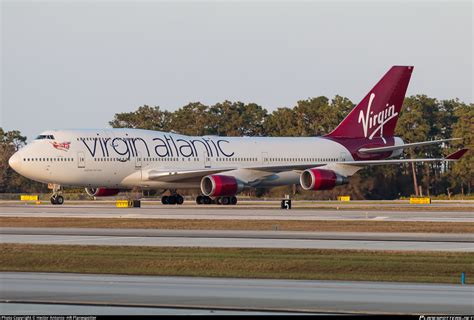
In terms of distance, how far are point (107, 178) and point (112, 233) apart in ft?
89.4

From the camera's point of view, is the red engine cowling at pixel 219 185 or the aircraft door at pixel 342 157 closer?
the red engine cowling at pixel 219 185

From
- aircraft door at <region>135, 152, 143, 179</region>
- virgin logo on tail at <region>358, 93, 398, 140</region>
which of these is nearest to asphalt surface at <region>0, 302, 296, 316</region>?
aircraft door at <region>135, 152, 143, 179</region>

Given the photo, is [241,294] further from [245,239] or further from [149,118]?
[149,118]

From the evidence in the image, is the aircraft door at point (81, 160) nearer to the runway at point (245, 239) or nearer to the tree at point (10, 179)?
the runway at point (245, 239)

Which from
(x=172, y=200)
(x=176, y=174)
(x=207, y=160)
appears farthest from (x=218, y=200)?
(x=176, y=174)

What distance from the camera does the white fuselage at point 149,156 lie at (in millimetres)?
61656

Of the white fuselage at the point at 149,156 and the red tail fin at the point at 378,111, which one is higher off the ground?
the red tail fin at the point at 378,111

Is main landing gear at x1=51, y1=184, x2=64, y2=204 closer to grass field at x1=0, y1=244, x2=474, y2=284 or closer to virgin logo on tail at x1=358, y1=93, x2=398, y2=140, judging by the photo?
virgin logo on tail at x1=358, y1=93, x2=398, y2=140

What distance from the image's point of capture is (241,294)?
18.6 m

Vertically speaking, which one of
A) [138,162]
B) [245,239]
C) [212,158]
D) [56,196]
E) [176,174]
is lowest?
[245,239]

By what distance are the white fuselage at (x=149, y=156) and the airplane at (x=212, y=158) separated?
0.20 ft

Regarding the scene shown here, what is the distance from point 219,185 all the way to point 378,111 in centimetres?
1708

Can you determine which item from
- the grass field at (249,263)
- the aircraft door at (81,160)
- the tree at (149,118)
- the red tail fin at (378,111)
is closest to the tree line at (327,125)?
the tree at (149,118)

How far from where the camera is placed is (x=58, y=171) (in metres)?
61.5
